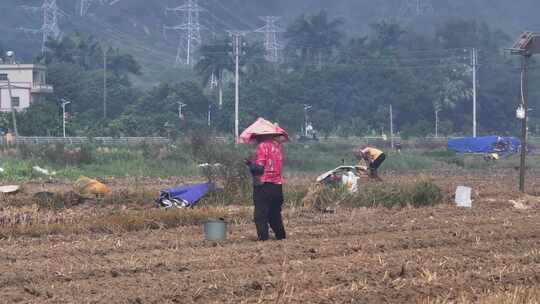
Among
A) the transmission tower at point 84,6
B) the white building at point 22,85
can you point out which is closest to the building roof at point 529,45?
the white building at point 22,85

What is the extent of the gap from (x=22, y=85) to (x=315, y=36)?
87.1 ft

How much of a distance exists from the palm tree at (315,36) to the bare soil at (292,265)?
67.4m

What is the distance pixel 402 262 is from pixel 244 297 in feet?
6.89

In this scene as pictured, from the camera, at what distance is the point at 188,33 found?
113 metres

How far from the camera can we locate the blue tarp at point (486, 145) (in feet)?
163

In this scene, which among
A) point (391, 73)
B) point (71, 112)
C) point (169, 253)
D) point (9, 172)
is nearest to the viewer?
point (169, 253)

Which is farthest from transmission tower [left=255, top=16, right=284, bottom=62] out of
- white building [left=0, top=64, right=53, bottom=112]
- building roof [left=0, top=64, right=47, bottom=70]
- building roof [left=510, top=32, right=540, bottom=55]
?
building roof [left=510, top=32, right=540, bottom=55]

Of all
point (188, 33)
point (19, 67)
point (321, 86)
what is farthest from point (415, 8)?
point (19, 67)

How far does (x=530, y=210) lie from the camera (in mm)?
16391

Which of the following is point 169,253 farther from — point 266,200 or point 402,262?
point 402,262

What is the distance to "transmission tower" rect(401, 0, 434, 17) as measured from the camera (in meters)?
116

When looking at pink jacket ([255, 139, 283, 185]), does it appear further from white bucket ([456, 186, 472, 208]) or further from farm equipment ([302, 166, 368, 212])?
white bucket ([456, 186, 472, 208])

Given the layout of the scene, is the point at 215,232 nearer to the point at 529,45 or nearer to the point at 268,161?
the point at 268,161

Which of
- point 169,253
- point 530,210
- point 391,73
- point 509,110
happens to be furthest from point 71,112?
point 169,253
